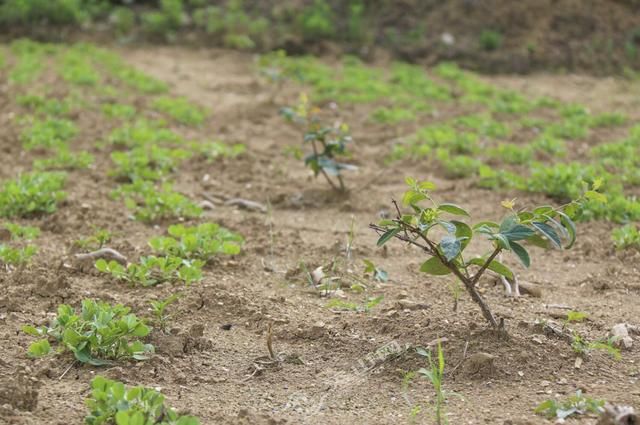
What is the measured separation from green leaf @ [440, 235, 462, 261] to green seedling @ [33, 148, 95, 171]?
3.81 meters

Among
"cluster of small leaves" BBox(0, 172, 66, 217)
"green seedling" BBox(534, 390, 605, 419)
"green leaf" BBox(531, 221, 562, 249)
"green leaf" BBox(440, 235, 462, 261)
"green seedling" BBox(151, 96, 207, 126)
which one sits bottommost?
"green seedling" BBox(151, 96, 207, 126)

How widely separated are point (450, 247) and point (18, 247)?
8.36ft

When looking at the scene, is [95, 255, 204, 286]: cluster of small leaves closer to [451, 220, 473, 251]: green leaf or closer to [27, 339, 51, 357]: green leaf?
[27, 339, 51, 357]: green leaf

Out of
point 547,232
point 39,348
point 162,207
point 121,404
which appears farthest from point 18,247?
point 547,232

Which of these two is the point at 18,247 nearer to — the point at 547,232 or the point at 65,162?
the point at 65,162

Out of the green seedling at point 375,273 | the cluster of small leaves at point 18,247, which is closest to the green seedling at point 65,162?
the cluster of small leaves at point 18,247

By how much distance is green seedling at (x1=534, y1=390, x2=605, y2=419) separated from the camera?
3.29 m

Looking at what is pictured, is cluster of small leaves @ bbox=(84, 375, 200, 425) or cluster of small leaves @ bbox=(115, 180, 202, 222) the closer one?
cluster of small leaves @ bbox=(84, 375, 200, 425)

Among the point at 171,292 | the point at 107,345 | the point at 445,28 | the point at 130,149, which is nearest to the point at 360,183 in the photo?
the point at 130,149

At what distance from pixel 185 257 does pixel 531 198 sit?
2.62 metres

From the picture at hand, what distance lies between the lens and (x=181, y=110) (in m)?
8.40

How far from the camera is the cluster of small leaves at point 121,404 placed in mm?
3121

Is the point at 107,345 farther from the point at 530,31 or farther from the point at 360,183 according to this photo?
the point at 530,31

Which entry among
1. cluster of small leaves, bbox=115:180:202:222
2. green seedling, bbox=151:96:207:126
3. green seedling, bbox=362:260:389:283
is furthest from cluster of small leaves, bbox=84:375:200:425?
green seedling, bbox=151:96:207:126
